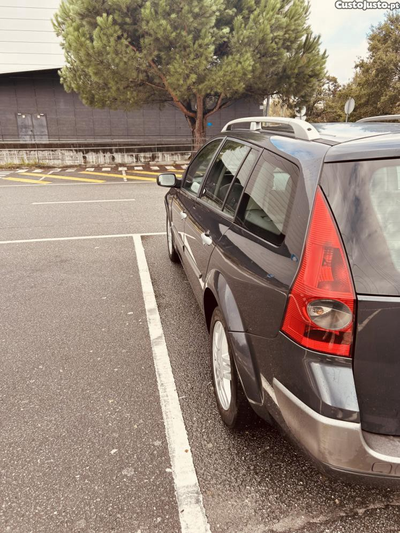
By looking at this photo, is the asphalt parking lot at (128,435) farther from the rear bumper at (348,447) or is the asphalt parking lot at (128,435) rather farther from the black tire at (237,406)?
the rear bumper at (348,447)

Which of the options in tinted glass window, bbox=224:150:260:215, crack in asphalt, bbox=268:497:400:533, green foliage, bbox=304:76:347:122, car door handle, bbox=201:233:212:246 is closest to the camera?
crack in asphalt, bbox=268:497:400:533

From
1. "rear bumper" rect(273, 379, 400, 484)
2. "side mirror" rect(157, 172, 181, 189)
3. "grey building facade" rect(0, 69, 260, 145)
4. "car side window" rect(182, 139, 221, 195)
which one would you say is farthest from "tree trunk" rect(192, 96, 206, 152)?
"rear bumper" rect(273, 379, 400, 484)

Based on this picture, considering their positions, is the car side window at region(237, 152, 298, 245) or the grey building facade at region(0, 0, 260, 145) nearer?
the car side window at region(237, 152, 298, 245)

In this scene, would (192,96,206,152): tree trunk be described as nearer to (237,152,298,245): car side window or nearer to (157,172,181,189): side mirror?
(157,172,181,189): side mirror

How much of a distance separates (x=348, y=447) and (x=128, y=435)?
1312mm

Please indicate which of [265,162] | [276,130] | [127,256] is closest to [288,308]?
[265,162]

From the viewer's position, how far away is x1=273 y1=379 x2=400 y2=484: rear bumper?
1.39 m

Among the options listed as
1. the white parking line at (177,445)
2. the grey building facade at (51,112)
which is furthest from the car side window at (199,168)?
the grey building facade at (51,112)

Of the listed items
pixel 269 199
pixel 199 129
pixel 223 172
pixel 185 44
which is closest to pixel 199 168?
pixel 223 172

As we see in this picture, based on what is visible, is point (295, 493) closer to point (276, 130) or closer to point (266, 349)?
point (266, 349)

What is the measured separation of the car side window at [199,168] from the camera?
132 inches

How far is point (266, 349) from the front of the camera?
168 centimetres

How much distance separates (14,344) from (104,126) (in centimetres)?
2884

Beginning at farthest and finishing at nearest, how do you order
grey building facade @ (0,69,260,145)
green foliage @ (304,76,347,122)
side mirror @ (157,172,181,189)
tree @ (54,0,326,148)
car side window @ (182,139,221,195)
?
green foliage @ (304,76,347,122)
grey building facade @ (0,69,260,145)
tree @ (54,0,326,148)
side mirror @ (157,172,181,189)
car side window @ (182,139,221,195)
